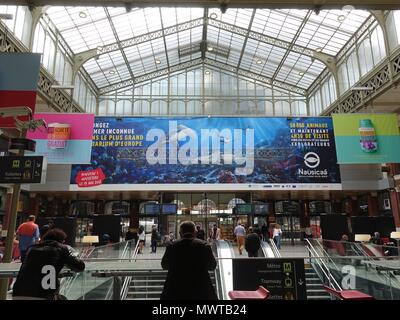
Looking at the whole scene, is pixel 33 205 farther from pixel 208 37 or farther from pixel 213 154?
pixel 208 37

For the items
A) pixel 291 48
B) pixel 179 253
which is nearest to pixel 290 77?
pixel 291 48

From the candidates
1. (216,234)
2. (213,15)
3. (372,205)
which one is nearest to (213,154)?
(216,234)

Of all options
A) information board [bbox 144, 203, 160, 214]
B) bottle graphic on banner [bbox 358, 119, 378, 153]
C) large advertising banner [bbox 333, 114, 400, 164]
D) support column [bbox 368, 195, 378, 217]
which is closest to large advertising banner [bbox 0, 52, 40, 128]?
large advertising banner [bbox 333, 114, 400, 164]

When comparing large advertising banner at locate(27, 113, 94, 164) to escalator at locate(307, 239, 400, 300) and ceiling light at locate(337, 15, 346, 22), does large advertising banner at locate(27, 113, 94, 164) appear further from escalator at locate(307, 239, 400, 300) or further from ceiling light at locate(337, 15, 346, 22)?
ceiling light at locate(337, 15, 346, 22)

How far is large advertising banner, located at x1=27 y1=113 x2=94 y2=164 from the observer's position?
1764 cm

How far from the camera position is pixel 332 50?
25.5 metres

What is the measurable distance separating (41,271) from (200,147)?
685 inches

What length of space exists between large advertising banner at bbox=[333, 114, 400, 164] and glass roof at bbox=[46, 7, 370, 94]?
717 centimetres

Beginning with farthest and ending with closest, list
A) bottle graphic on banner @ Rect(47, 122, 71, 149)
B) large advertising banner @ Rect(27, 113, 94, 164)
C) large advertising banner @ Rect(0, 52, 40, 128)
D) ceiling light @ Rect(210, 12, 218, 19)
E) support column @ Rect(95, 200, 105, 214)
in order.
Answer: support column @ Rect(95, 200, 105, 214) → ceiling light @ Rect(210, 12, 218, 19) → large advertising banner @ Rect(27, 113, 94, 164) → bottle graphic on banner @ Rect(47, 122, 71, 149) → large advertising banner @ Rect(0, 52, 40, 128)

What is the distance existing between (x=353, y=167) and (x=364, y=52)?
23.4ft

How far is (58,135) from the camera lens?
1766 centimetres

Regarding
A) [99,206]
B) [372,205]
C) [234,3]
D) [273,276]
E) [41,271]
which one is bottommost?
[273,276]

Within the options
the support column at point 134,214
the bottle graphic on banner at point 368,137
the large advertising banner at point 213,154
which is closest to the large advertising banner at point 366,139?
the bottle graphic on banner at point 368,137

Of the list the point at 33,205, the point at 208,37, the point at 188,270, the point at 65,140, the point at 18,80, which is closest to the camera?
the point at 188,270
